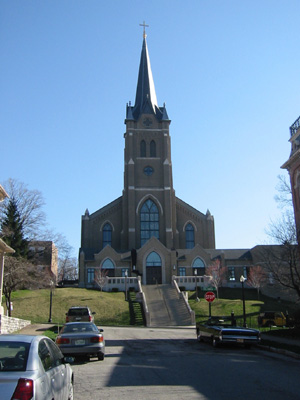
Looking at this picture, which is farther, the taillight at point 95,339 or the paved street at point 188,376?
the taillight at point 95,339

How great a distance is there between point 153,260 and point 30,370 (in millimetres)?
48297

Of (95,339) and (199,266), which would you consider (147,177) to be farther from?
(95,339)

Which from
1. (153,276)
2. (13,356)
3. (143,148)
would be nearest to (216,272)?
(153,276)

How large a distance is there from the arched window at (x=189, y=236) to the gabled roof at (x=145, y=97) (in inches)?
Result: 643

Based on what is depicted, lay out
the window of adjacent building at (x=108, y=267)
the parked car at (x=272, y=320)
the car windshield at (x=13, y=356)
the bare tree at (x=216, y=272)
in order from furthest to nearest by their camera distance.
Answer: the window of adjacent building at (x=108, y=267) → the bare tree at (x=216, y=272) → the parked car at (x=272, y=320) → the car windshield at (x=13, y=356)

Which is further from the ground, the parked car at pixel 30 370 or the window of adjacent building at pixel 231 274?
the window of adjacent building at pixel 231 274

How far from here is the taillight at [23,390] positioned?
14.3 ft

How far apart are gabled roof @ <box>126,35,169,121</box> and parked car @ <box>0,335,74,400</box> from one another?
57.8 metres

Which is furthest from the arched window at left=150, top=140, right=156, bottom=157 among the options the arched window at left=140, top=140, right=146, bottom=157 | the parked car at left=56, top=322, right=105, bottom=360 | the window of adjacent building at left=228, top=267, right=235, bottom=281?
the parked car at left=56, top=322, right=105, bottom=360

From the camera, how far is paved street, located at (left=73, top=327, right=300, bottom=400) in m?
8.02

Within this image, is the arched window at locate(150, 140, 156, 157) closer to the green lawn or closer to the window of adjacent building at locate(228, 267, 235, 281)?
the window of adjacent building at locate(228, 267, 235, 281)

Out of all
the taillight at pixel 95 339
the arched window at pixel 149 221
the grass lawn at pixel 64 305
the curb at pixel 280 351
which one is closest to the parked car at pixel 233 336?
the curb at pixel 280 351

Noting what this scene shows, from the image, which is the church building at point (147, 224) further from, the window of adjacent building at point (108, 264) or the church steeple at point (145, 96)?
the church steeple at point (145, 96)

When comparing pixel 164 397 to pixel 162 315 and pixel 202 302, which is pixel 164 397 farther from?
pixel 202 302
